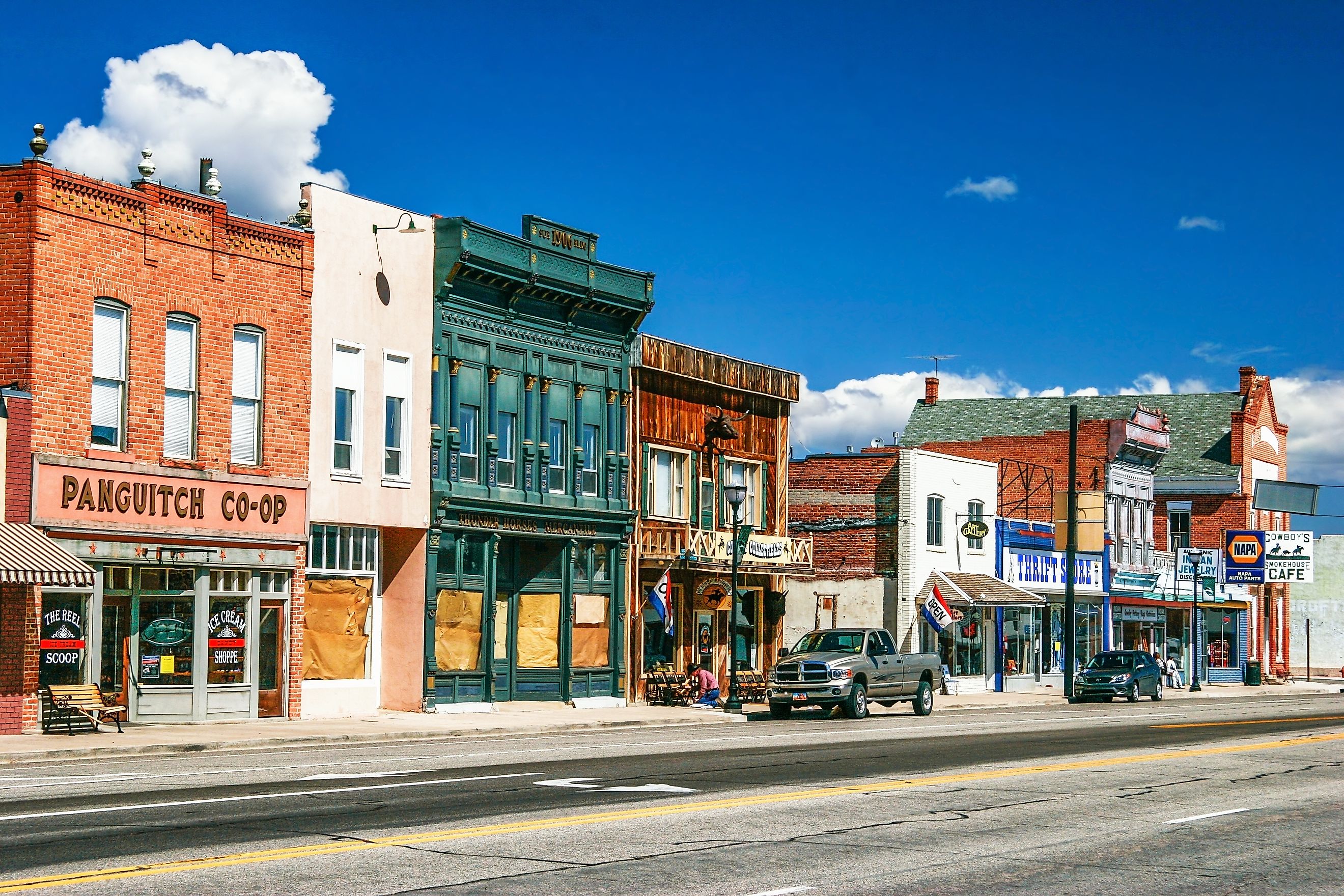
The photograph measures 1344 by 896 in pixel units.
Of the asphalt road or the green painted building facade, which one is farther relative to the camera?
the green painted building facade

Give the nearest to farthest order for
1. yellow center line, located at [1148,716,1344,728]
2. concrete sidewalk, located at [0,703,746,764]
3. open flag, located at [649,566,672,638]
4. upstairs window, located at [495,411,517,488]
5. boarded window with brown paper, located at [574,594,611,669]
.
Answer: concrete sidewalk, located at [0,703,746,764]
yellow center line, located at [1148,716,1344,728]
upstairs window, located at [495,411,517,488]
boarded window with brown paper, located at [574,594,611,669]
open flag, located at [649,566,672,638]

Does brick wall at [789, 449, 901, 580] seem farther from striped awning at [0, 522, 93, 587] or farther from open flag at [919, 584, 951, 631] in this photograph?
striped awning at [0, 522, 93, 587]

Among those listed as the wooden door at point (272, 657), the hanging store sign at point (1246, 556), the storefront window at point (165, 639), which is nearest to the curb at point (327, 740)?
the storefront window at point (165, 639)

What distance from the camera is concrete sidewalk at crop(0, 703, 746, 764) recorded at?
22.6 metres

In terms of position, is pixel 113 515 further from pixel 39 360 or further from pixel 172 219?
pixel 172 219

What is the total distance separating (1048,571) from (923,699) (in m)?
21.5

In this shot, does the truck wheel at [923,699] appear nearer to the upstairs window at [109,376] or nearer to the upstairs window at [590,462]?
the upstairs window at [590,462]

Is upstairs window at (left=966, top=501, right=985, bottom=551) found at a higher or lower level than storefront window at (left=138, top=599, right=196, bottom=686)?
higher

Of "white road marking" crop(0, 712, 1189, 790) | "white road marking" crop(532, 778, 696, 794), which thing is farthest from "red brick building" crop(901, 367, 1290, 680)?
"white road marking" crop(532, 778, 696, 794)

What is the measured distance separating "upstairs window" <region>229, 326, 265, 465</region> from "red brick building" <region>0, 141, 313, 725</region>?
1.3 inches

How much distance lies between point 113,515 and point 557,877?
17.4 meters

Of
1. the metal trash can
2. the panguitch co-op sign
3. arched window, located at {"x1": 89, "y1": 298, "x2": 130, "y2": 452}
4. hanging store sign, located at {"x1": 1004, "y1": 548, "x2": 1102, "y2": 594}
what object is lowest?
the metal trash can

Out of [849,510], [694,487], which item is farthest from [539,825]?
[849,510]

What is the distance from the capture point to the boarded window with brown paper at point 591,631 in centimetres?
3647
